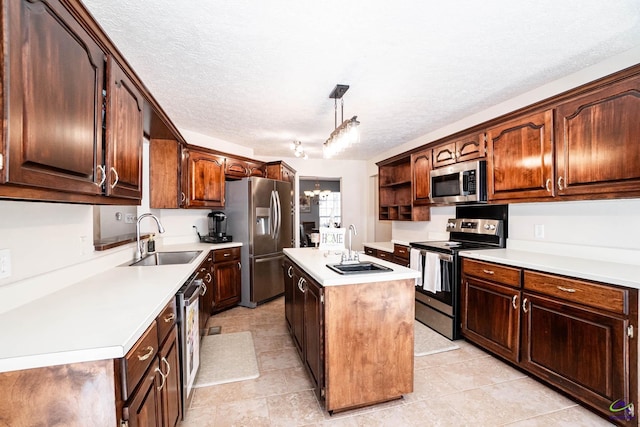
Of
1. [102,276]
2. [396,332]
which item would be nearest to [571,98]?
[396,332]

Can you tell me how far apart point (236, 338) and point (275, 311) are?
2.84ft

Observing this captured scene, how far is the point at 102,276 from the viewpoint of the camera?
73.2 inches

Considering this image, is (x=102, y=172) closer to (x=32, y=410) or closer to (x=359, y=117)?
(x=32, y=410)

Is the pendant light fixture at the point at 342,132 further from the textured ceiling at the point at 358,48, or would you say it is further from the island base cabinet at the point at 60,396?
the island base cabinet at the point at 60,396

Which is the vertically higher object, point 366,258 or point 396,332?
point 366,258

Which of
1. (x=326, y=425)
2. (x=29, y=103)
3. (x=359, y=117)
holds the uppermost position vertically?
(x=359, y=117)

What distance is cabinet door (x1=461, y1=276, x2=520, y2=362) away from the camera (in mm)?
2266

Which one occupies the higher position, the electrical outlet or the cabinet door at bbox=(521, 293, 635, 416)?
the electrical outlet

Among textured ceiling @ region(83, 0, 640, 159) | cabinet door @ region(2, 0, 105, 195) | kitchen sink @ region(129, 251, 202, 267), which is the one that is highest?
textured ceiling @ region(83, 0, 640, 159)

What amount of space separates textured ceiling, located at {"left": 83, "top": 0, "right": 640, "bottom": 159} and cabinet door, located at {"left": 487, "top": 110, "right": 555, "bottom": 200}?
0.41 metres

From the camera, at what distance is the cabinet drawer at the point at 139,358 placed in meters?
0.94

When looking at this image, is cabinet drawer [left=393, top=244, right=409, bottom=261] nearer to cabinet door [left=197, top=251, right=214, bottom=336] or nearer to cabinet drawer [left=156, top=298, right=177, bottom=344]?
cabinet door [left=197, top=251, right=214, bottom=336]

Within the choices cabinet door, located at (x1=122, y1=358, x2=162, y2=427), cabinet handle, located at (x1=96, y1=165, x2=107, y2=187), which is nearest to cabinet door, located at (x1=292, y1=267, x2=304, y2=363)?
cabinet door, located at (x1=122, y1=358, x2=162, y2=427)

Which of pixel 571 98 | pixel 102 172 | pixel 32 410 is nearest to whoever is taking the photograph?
pixel 32 410
